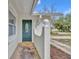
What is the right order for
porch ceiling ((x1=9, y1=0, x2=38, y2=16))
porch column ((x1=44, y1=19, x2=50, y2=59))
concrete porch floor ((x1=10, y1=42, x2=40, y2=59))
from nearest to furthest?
porch column ((x1=44, y1=19, x2=50, y2=59)), concrete porch floor ((x1=10, y1=42, x2=40, y2=59)), porch ceiling ((x1=9, y1=0, x2=38, y2=16))

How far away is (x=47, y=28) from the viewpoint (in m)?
3.95

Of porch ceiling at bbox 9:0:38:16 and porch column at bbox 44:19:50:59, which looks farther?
porch ceiling at bbox 9:0:38:16

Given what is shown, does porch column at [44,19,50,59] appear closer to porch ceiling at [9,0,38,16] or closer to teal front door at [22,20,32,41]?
porch ceiling at [9,0,38,16]

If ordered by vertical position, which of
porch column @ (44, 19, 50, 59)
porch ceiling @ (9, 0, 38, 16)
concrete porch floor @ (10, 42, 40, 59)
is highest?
porch ceiling @ (9, 0, 38, 16)

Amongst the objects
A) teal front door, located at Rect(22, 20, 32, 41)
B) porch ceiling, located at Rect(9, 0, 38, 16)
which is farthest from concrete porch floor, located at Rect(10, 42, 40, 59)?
teal front door, located at Rect(22, 20, 32, 41)

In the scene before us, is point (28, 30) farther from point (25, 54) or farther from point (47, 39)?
point (47, 39)

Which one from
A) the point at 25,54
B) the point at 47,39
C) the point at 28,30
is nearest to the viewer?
the point at 47,39

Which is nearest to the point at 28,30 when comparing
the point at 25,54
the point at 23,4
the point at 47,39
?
the point at 23,4
